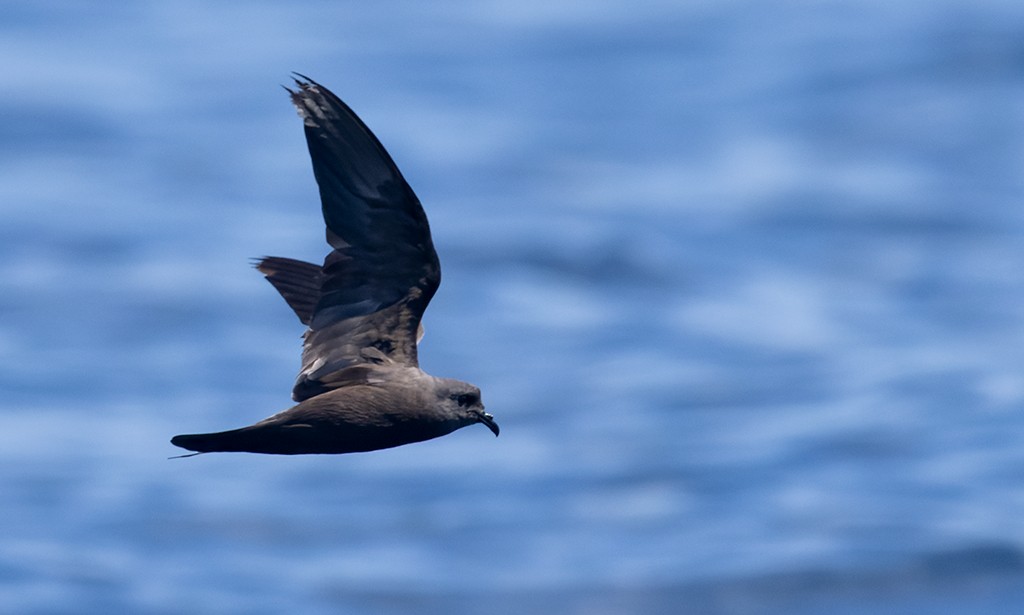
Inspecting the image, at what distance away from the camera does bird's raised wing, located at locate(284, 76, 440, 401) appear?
15.3m

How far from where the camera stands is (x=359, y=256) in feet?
53.1

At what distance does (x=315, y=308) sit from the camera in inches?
656

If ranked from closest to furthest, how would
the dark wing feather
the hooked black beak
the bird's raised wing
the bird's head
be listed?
1. the bird's raised wing
2. the bird's head
3. the hooked black beak
4. the dark wing feather

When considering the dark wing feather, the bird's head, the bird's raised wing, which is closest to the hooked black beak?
the bird's head

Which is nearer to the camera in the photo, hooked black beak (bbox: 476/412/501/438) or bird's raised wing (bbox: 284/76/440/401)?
bird's raised wing (bbox: 284/76/440/401)

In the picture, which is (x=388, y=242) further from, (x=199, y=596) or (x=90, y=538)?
(x=90, y=538)

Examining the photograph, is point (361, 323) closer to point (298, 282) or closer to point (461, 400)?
point (461, 400)

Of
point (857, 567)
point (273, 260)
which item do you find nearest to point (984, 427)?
point (857, 567)

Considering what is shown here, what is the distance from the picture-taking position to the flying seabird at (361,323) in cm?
1532


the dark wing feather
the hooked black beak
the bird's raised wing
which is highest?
the dark wing feather

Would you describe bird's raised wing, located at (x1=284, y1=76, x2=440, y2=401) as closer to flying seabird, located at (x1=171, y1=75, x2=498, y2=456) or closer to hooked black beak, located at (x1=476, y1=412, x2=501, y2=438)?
flying seabird, located at (x1=171, y1=75, x2=498, y2=456)

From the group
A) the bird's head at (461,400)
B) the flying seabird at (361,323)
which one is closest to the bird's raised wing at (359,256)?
the flying seabird at (361,323)

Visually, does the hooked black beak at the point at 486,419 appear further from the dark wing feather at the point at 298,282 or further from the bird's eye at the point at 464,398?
the dark wing feather at the point at 298,282

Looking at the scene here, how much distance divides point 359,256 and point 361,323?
658 mm
